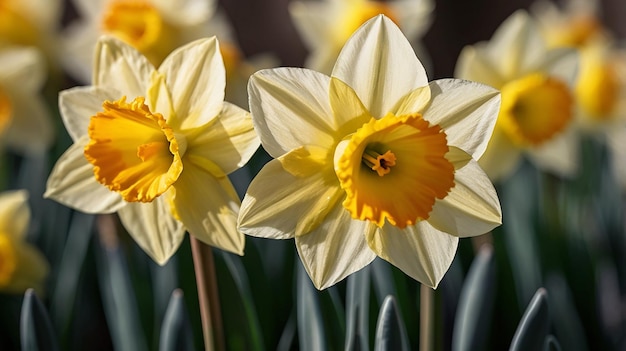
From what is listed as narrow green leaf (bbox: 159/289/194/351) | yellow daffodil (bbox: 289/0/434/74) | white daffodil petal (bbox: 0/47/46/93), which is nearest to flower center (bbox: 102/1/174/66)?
white daffodil petal (bbox: 0/47/46/93)

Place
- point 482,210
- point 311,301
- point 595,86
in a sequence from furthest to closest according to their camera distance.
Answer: point 595,86, point 311,301, point 482,210

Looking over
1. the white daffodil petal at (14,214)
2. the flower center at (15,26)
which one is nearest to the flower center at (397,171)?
the white daffodil petal at (14,214)

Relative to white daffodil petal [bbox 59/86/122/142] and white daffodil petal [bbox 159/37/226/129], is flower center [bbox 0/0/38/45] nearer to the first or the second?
white daffodil petal [bbox 59/86/122/142]

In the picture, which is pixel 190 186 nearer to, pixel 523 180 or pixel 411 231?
pixel 411 231

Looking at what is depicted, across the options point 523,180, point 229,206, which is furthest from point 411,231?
point 523,180

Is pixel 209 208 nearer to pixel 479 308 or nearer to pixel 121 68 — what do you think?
pixel 121 68

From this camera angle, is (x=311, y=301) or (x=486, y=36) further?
(x=486, y=36)

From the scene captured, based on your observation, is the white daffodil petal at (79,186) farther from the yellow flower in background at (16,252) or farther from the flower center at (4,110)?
the flower center at (4,110)
